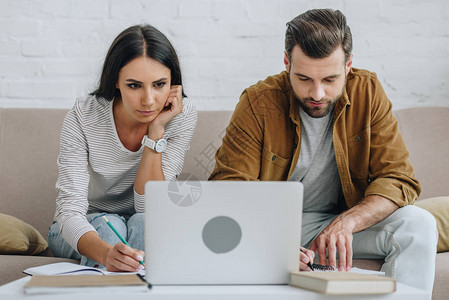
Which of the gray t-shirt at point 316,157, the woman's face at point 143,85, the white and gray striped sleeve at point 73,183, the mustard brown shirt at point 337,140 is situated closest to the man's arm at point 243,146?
the mustard brown shirt at point 337,140

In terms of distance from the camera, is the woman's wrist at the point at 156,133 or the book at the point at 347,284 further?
the woman's wrist at the point at 156,133

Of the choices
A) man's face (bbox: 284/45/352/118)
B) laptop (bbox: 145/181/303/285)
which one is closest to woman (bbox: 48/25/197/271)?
man's face (bbox: 284/45/352/118)

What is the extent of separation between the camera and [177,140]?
5.93ft

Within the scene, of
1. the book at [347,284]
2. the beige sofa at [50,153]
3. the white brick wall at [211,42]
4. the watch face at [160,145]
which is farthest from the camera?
the white brick wall at [211,42]

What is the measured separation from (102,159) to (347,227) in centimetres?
80

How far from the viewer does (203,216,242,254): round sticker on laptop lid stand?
2.97 feet

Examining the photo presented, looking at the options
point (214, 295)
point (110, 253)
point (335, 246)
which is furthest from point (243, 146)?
point (214, 295)

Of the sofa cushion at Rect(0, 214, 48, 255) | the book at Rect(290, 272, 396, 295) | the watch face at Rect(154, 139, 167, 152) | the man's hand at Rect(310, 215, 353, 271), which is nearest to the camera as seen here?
the book at Rect(290, 272, 396, 295)

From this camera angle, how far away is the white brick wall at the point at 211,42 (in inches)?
89.4

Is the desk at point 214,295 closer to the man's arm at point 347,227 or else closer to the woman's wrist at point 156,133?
the man's arm at point 347,227

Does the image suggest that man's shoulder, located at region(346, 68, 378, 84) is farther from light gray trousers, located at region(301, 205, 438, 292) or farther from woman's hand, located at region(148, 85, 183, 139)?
woman's hand, located at region(148, 85, 183, 139)

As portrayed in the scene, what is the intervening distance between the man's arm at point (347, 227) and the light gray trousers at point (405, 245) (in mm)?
39

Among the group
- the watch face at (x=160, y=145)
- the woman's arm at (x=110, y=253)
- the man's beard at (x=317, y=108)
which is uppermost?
the man's beard at (x=317, y=108)

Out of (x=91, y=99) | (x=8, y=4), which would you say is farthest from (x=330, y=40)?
(x=8, y=4)
